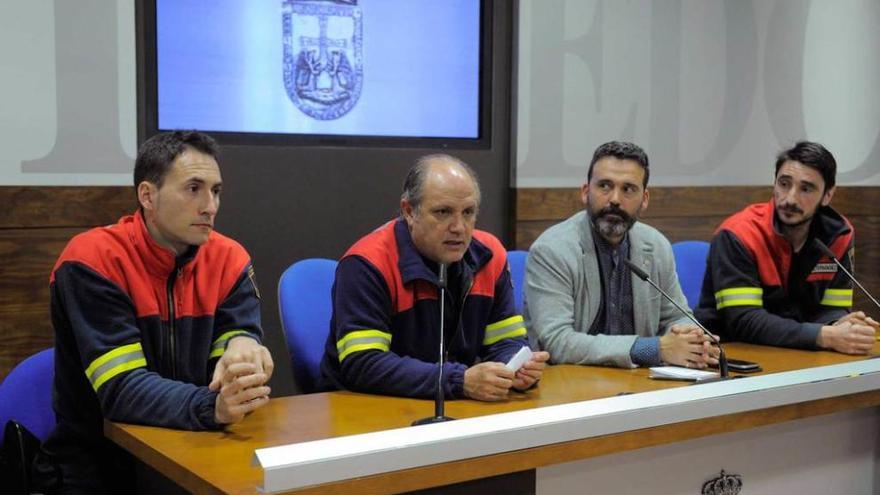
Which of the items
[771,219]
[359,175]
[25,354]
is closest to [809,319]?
[771,219]

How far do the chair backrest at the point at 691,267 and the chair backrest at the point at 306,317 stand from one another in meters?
1.52

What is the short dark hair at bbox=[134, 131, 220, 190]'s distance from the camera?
2381 mm

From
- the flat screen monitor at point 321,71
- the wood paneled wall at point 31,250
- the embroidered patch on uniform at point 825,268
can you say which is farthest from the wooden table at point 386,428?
the flat screen monitor at point 321,71

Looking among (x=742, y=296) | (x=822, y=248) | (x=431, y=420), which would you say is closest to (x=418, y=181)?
(x=431, y=420)

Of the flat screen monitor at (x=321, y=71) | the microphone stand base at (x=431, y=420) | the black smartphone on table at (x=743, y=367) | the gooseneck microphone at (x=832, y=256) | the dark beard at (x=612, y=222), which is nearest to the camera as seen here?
the microphone stand base at (x=431, y=420)

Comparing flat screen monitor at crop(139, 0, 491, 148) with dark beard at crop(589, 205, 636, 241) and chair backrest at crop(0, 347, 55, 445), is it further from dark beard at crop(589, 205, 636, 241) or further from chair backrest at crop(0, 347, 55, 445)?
chair backrest at crop(0, 347, 55, 445)

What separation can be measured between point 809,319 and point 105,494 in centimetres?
235

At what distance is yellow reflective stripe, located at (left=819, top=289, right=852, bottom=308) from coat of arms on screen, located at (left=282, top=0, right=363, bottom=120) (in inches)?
74.5

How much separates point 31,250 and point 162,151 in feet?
4.17

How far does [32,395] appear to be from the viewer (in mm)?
2400

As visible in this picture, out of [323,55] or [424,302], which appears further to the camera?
[323,55]

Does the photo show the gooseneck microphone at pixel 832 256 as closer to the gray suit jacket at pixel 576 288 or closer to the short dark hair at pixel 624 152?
the gray suit jacket at pixel 576 288

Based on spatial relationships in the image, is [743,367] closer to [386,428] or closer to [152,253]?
[386,428]

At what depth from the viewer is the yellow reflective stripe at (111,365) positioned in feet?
7.18
